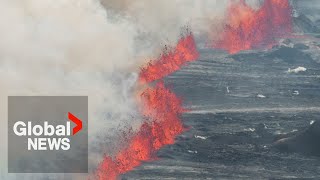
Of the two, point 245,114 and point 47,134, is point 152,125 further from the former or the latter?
point 245,114

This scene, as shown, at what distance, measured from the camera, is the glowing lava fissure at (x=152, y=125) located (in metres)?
67.4

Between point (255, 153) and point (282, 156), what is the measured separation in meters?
3.00

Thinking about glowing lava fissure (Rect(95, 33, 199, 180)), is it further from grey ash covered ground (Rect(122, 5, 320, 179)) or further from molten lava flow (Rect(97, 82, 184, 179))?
grey ash covered ground (Rect(122, 5, 320, 179))

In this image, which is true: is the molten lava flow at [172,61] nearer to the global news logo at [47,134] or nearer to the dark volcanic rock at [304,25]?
the global news logo at [47,134]

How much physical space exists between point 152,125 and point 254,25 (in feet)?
189

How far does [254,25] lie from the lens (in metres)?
128

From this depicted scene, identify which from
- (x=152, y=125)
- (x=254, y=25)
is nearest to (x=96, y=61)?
(x=152, y=125)

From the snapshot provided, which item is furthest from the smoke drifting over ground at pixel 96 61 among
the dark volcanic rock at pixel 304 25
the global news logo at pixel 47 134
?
the dark volcanic rock at pixel 304 25

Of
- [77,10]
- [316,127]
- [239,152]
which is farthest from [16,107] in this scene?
[316,127]

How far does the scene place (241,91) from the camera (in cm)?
9781

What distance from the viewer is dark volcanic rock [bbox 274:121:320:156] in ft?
253

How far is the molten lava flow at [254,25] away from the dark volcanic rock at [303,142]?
38.0 metres

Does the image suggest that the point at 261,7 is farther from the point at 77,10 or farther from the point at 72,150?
the point at 72,150

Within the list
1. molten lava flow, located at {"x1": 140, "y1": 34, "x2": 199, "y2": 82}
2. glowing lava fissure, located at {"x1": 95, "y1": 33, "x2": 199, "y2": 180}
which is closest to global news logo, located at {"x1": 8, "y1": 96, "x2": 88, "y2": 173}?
glowing lava fissure, located at {"x1": 95, "y1": 33, "x2": 199, "y2": 180}
